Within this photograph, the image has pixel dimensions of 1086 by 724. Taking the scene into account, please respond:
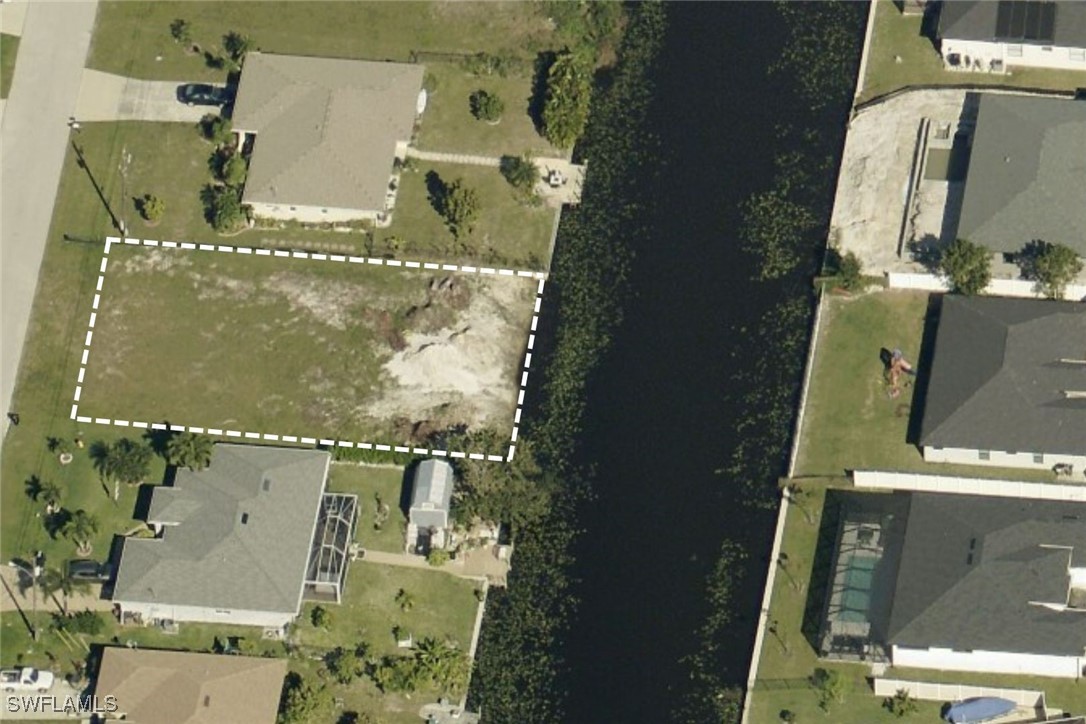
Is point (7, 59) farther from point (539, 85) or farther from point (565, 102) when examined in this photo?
point (565, 102)

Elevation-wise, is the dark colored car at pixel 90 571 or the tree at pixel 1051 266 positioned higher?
the tree at pixel 1051 266

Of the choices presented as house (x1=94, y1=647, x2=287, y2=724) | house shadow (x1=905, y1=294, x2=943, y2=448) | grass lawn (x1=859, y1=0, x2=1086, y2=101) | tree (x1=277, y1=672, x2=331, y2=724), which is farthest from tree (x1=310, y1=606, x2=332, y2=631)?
grass lawn (x1=859, y1=0, x2=1086, y2=101)

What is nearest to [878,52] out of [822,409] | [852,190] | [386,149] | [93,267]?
[852,190]

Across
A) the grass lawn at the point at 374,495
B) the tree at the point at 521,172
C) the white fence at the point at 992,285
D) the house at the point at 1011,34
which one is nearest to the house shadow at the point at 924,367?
the white fence at the point at 992,285

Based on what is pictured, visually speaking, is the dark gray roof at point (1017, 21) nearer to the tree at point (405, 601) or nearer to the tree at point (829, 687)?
the tree at point (829, 687)

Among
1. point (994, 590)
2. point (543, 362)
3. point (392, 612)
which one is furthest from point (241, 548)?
point (994, 590)

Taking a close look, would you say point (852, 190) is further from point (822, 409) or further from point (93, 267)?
point (93, 267)
